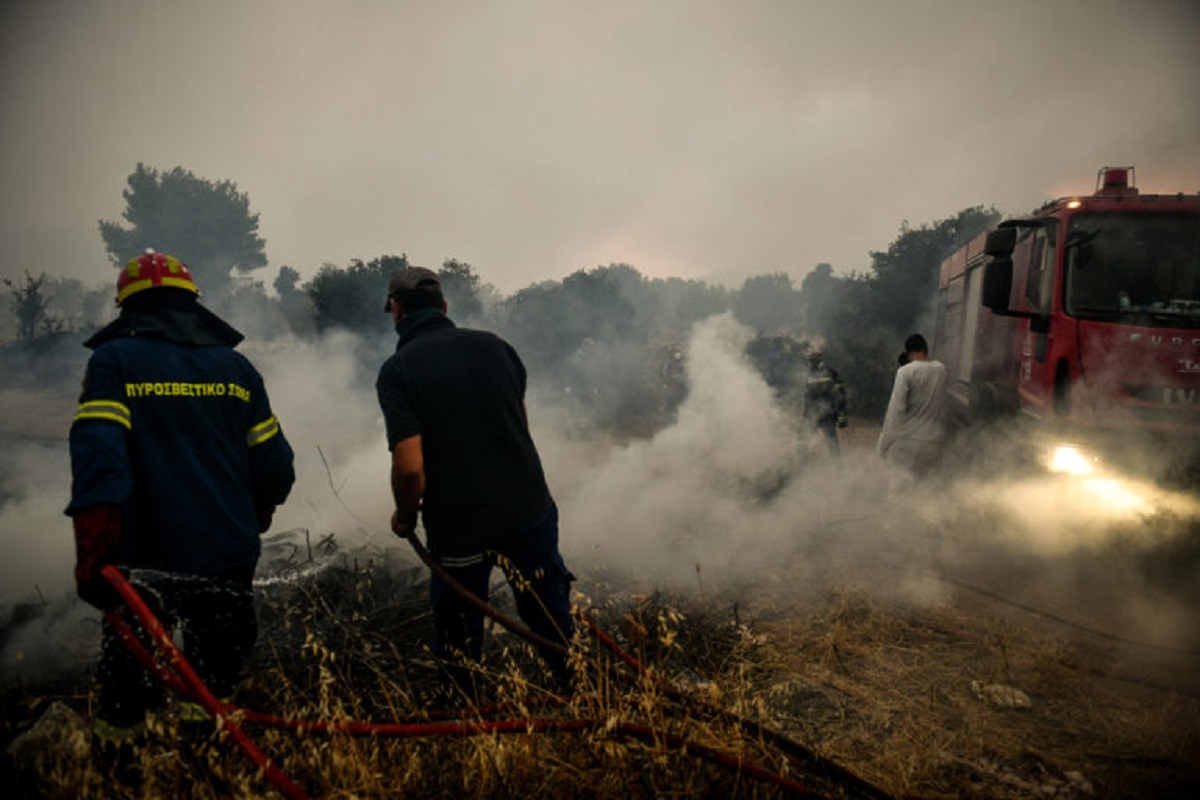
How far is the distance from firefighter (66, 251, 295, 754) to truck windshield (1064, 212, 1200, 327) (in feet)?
19.8

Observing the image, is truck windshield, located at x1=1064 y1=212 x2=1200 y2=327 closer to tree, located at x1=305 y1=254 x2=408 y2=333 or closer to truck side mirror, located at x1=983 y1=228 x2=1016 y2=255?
truck side mirror, located at x1=983 y1=228 x2=1016 y2=255

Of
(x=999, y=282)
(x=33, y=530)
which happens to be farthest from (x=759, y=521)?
(x=33, y=530)

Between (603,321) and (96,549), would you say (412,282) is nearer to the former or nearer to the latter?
(96,549)

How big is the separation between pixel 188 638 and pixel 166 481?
582 mm

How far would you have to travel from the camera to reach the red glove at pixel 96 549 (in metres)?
1.84

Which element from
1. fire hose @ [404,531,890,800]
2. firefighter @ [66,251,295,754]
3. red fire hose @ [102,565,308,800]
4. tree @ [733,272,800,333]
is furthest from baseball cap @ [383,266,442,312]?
tree @ [733,272,800,333]

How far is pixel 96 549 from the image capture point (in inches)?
72.9

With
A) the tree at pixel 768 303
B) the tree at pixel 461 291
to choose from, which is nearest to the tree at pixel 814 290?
the tree at pixel 768 303

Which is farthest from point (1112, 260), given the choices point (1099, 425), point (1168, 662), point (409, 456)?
point (409, 456)

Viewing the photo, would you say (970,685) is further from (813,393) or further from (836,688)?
(813,393)

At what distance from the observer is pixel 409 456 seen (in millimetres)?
2439

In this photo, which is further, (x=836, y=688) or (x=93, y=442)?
(x=836, y=688)

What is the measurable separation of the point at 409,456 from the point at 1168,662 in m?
4.62

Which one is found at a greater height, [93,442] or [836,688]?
[93,442]
